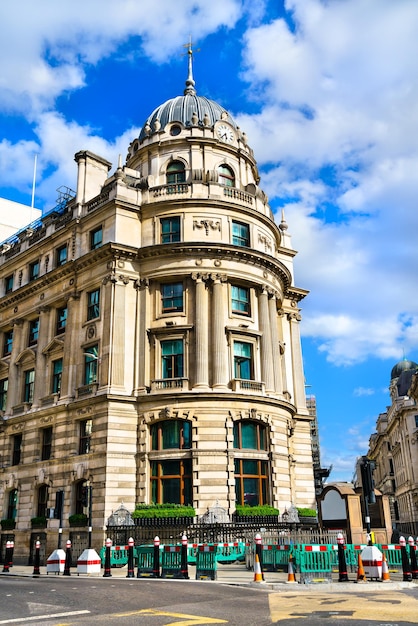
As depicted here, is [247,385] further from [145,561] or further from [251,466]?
[145,561]

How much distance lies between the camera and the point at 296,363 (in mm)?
45188

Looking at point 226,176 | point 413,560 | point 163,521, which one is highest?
point 226,176

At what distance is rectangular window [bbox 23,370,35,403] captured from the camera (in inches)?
1708

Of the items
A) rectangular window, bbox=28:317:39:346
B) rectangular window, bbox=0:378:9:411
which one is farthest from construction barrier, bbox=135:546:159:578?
rectangular window, bbox=0:378:9:411

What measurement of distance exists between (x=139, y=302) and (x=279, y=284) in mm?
10699

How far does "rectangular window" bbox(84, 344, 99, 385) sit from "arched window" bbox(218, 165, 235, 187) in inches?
A: 593

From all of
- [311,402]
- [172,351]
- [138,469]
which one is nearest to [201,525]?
[138,469]

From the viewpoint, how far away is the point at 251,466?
3522cm

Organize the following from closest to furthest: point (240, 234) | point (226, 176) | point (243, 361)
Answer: point (243, 361) < point (240, 234) < point (226, 176)

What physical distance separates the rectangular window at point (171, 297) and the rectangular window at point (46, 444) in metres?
11.1

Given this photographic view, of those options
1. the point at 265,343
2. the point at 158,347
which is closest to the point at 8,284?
the point at 158,347

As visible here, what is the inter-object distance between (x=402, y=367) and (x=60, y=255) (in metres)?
103

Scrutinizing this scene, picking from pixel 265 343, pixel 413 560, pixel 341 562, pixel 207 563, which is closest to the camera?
pixel 341 562

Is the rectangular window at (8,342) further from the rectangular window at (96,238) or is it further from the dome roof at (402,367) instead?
the dome roof at (402,367)
